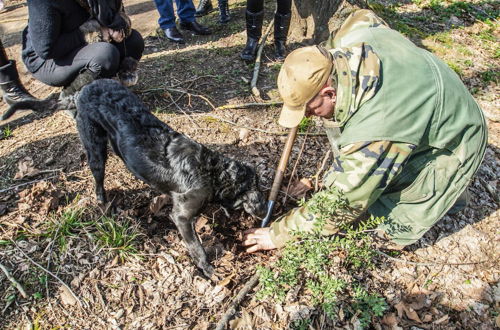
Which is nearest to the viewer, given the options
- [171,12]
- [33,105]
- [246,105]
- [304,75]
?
[304,75]

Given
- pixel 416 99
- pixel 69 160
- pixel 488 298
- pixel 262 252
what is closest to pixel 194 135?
pixel 69 160

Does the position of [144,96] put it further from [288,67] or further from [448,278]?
[448,278]

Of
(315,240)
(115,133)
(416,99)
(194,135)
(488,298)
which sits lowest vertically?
(488,298)

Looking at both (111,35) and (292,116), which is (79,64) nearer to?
(111,35)

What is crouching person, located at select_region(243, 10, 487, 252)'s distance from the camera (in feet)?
8.21

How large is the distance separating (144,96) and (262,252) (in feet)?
10.2

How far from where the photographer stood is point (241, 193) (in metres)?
3.46

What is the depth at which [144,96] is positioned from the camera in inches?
206

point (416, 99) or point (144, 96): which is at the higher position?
point (416, 99)

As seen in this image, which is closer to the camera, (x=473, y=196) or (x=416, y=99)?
(x=416, y=99)

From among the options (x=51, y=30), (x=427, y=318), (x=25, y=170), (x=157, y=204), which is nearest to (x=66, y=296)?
(x=157, y=204)

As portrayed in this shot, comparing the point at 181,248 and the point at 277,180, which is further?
the point at 277,180

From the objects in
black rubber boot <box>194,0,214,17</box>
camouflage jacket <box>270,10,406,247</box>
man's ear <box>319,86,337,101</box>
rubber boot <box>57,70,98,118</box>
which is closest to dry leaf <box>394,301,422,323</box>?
camouflage jacket <box>270,10,406,247</box>

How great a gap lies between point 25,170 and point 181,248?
7.02ft
